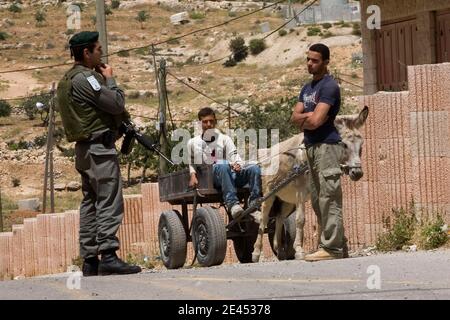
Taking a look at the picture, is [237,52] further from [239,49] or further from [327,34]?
[327,34]

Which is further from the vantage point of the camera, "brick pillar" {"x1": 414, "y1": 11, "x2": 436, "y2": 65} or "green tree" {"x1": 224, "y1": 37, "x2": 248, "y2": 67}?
"green tree" {"x1": 224, "y1": 37, "x2": 248, "y2": 67}

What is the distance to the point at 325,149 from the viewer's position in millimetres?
12883

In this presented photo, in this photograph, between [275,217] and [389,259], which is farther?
[275,217]

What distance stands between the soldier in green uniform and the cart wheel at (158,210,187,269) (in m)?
2.80

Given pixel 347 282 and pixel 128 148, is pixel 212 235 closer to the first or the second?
pixel 128 148

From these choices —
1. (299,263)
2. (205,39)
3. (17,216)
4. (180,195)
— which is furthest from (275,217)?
(205,39)

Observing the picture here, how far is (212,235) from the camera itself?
46.6 ft

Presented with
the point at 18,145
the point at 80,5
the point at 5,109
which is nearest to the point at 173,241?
the point at 18,145

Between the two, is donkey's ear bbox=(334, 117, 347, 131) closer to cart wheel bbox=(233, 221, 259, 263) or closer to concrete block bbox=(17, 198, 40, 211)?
cart wheel bbox=(233, 221, 259, 263)

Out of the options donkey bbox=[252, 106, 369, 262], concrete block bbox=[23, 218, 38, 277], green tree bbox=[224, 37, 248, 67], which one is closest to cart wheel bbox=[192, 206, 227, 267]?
donkey bbox=[252, 106, 369, 262]

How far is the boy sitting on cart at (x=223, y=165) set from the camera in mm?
14383

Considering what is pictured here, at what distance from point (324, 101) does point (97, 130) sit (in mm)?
2371

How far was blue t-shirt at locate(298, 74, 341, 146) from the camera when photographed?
12.7 m

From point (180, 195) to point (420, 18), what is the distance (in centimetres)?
958
